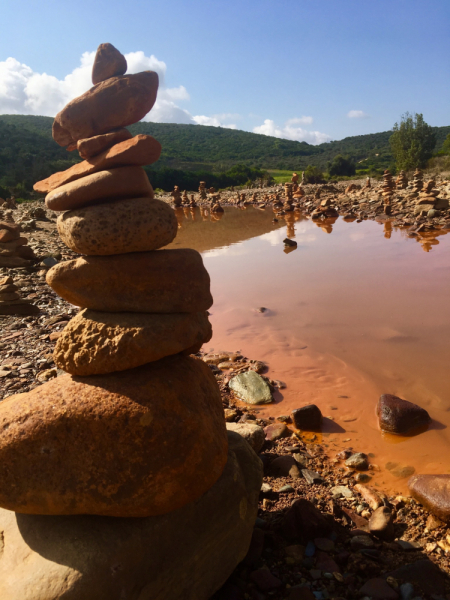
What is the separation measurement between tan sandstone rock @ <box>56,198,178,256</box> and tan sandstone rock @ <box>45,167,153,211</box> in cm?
12

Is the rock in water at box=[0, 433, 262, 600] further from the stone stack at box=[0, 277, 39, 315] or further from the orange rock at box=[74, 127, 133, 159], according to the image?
the stone stack at box=[0, 277, 39, 315]

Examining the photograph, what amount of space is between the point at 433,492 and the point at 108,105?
216 inches

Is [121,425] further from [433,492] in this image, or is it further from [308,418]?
[308,418]

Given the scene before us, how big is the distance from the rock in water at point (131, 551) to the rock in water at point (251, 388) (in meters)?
3.49

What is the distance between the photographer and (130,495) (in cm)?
336

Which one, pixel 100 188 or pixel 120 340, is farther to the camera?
pixel 100 188

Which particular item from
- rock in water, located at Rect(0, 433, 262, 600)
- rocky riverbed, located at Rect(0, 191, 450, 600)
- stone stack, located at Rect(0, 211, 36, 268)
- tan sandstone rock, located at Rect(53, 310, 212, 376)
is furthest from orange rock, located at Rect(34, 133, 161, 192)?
stone stack, located at Rect(0, 211, 36, 268)

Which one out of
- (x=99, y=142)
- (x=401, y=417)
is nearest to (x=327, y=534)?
(x=401, y=417)

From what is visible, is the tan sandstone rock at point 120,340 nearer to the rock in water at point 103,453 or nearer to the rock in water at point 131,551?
the rock in water at point 103,453

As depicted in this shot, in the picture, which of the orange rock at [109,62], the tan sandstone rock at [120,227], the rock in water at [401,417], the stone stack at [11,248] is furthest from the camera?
the stone stack at [11,248]

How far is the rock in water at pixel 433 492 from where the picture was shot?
4559mm

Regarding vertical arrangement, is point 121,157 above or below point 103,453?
above

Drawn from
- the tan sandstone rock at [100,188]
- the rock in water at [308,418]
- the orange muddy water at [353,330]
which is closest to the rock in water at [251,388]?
the orange muddy water at [353,330]

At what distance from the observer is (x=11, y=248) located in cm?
1543
